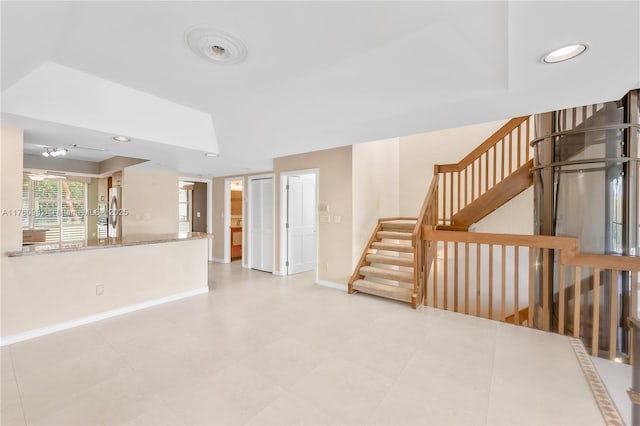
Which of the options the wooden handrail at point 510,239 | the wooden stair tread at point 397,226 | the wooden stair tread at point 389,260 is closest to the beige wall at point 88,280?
the wooden stair tread at point 389,260

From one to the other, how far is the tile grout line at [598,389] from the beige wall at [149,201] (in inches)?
256

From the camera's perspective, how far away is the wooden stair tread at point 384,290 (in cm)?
391

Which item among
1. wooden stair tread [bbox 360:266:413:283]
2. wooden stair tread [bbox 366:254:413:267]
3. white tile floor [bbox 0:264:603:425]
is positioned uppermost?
wooden stair tread [bbox 366:254:413:267]

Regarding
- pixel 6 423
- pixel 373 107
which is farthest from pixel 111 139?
pixel 373 107

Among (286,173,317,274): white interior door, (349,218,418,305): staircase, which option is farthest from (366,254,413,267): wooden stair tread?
(286,173,317,274): white interior door

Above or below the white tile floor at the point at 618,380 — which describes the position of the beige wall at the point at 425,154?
above

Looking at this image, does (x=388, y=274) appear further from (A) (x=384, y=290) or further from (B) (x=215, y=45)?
(B) (x=215, y=45)

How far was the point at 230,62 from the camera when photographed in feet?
6.95

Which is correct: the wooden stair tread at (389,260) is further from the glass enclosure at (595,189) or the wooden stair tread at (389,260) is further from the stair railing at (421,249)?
the glass enclosure at (595,189)

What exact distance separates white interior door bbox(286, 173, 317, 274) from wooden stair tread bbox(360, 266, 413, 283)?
4.45 feet

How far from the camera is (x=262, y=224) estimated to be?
6.06 meters

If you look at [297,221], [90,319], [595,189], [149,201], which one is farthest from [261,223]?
[595,189]

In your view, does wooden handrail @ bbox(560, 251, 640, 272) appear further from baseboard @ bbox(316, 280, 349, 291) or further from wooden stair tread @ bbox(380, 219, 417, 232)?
baseboard @ bbox(316, 280, 349, 291)

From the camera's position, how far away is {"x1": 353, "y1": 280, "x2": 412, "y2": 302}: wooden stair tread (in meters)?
3.91
